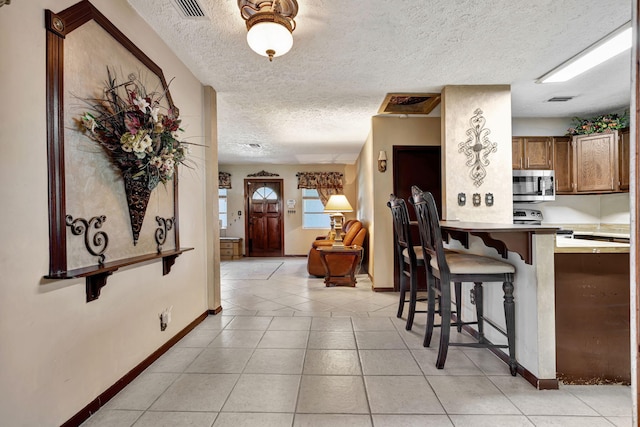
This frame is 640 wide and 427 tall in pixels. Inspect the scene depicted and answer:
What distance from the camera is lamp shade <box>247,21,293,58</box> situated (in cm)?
191

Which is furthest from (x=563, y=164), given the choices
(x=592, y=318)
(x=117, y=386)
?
(x=117, y=386)

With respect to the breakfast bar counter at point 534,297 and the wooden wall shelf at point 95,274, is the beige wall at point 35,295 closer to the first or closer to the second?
the wooden wall shelf at point 95,274

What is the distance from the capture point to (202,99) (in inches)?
122

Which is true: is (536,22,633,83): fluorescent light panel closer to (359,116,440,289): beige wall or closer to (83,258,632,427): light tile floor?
(359,116,440,289): beige wall

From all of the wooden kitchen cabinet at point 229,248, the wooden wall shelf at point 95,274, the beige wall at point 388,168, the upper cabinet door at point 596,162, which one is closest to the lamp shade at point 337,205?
the beige wall at point 388,168

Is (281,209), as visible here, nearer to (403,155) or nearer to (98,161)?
(403,155)

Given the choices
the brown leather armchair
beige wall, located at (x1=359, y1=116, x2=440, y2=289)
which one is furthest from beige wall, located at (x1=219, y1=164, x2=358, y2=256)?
beige wall, located at (x1=359, y1=116, x2=440, y2=289)

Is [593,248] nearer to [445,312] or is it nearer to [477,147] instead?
[445,312]

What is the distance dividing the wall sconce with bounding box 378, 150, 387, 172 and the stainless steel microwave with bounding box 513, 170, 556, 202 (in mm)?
1657

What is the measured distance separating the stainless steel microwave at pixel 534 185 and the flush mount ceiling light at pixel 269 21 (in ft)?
11.2

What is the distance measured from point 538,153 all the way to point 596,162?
644mm

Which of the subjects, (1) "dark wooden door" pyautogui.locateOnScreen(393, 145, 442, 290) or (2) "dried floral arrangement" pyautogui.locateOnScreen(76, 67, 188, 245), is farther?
(1) "dark wooden door" pyautogui.locateOnScreen(393, 145, 442, 290)

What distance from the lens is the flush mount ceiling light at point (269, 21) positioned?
1.88m

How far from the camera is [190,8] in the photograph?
194 centimetres
